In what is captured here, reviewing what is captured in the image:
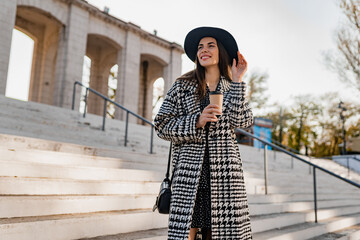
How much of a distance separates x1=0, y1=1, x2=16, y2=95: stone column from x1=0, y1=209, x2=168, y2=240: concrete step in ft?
30.1

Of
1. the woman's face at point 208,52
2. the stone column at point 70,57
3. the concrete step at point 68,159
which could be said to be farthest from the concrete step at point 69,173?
the stone column at point 70,57

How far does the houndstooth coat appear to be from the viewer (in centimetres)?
165

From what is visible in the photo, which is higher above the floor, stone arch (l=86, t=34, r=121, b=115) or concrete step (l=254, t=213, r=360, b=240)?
stone arch (l=86, t=34, r=121, b=115)

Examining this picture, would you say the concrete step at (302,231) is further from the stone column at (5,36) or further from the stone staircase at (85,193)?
the stone column at (5,36)

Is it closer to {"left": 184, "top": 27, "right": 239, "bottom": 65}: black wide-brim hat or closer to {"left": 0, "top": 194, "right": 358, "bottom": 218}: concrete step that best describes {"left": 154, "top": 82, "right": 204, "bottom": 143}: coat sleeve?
{"left": 184, "top": 27, "right": 239, "bottom": 65}: black wide-brim hat

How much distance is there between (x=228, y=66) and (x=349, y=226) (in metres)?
5.77

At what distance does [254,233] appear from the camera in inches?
167

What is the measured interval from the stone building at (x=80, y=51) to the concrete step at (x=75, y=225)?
9295mm

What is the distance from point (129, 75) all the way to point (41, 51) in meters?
4.53

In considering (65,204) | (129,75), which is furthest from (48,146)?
(129,75)

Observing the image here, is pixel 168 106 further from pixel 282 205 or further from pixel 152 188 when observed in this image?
pixel 282 205

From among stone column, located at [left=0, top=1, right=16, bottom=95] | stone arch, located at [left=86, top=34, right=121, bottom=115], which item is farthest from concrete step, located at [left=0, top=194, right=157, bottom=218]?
stone arch, located at [left=86, top=34, right=121, bottom=115]

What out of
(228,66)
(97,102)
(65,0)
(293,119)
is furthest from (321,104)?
(228,66)

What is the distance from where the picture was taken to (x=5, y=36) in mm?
10562
